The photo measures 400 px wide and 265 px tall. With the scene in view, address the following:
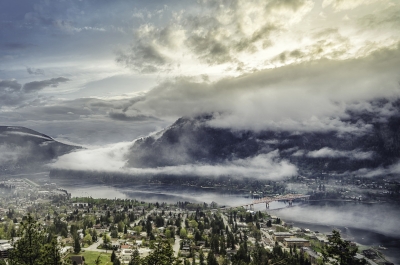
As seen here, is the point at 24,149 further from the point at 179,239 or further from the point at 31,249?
the point at 31,249

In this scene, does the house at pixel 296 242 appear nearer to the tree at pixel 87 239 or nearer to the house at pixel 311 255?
the house at pixel 311 255

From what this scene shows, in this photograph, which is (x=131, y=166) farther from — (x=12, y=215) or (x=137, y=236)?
(x=137, y=236)

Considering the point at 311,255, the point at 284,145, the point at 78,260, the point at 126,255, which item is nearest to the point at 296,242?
the point at 311,255

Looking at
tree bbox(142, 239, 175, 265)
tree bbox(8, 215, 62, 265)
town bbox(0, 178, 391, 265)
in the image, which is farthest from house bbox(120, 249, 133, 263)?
tree bbox(142, 239, 175, 265)

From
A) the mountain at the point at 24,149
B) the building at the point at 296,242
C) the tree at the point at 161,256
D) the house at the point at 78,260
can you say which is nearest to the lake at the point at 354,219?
the building at the point at 296,242

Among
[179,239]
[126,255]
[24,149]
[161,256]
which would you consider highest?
[24,149]

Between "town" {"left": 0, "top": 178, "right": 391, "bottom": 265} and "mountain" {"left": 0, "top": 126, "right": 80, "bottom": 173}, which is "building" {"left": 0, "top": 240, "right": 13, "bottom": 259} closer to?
"town" {"left": 0, "top": 178, "right": 391, "bottom": 265}
